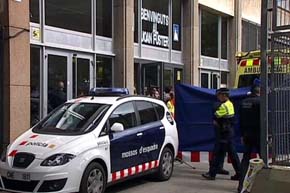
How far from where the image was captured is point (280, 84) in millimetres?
5715

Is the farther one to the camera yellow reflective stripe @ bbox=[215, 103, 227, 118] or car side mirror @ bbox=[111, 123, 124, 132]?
yellow reflective stripe @ bbox=[215, 103, 227, 118]

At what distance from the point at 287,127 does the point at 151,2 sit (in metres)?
12.9

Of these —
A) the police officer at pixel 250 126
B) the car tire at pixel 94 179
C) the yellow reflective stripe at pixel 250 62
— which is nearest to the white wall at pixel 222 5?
the yellow reflective stripe at pixel 250 62

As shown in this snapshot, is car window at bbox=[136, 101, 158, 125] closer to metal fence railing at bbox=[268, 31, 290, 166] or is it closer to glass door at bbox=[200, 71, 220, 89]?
metal fence railing at bbox=[268, 31, 290, 166]

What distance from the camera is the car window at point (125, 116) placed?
340 inches

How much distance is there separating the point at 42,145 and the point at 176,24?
42.3 feet

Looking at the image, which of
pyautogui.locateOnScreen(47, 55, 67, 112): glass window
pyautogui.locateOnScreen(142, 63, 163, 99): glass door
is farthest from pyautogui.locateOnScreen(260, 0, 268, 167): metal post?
pyautogui.locateOnScreen(142, 63, 163, 99): glass door

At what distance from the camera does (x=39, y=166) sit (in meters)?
7.45

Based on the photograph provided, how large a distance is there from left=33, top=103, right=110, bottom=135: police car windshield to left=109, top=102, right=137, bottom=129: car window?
0.66 feet

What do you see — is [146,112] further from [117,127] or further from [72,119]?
[72,119]

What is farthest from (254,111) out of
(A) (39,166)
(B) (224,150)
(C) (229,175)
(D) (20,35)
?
(D) (20,35)

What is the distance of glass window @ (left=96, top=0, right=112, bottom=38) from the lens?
1555 centimetres

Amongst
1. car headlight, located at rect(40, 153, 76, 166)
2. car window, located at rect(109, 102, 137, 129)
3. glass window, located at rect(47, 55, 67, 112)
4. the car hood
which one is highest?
glass window, located at rect(47, 55, 67, 112)

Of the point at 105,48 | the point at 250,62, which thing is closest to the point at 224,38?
the point at 105,48
